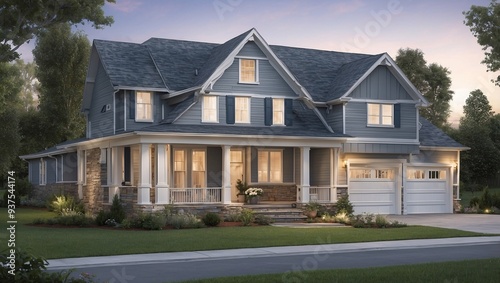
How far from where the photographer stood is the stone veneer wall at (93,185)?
112ft

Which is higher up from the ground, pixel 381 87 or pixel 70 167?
pixel 381 87

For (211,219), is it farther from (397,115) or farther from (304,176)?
(397,115)

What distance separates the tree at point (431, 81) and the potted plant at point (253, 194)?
35.2 meters

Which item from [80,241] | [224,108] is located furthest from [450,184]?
[80,241]

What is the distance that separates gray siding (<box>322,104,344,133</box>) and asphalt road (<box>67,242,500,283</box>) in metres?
14.4

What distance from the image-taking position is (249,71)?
32750mm

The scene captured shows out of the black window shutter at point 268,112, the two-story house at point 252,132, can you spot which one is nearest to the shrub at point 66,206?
the two-story house at point 252,132

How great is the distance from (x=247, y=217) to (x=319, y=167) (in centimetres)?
724

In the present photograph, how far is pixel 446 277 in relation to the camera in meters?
13.2

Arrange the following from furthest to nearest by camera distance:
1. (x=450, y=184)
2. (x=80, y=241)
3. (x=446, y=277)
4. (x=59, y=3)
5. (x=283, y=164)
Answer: (x=450, y=184) < (x=283, y=164) < (x=59, y=3) < (x=80, y=241) < (x=446, y=277)

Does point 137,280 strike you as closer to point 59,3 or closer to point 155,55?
point 59,3

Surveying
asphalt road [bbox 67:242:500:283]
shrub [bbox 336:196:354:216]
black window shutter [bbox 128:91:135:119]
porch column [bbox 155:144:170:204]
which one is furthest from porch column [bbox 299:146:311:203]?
asphalt road [bbox 67:242:500:283]

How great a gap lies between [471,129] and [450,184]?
27319 millimetres

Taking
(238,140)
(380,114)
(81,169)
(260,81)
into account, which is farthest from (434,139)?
(81,169)
